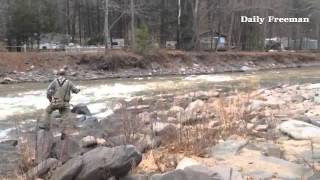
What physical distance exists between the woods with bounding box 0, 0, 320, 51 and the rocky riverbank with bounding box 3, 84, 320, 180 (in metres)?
37.6

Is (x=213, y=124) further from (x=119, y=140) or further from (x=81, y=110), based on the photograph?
(x=81, y=110)

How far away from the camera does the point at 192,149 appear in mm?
8656

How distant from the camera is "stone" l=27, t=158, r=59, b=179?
7494mm

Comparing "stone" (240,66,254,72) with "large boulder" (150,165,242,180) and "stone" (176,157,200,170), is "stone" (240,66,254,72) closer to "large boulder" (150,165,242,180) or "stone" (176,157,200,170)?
"stone" (176,157,200,170)

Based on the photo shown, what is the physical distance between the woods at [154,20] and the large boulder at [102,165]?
135ft

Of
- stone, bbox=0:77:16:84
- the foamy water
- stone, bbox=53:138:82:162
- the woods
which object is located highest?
the woods

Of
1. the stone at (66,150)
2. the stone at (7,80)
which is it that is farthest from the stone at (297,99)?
the stone at (7,80)

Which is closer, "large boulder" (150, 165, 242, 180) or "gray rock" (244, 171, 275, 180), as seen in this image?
"large boulder" (150, 165, 242, 180)

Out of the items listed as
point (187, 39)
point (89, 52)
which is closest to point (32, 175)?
point (89, 52)

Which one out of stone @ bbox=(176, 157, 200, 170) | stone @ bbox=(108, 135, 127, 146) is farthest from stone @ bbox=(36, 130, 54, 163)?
stone @ bbox=(176, 157, 200, 170)

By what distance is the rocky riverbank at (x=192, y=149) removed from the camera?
7.23 metres

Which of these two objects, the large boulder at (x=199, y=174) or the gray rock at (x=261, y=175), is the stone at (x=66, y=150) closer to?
the large boulder at (x=199, y=174)

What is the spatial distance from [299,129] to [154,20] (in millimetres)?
57493

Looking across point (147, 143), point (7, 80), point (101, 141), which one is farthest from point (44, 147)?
point (7, 80)
